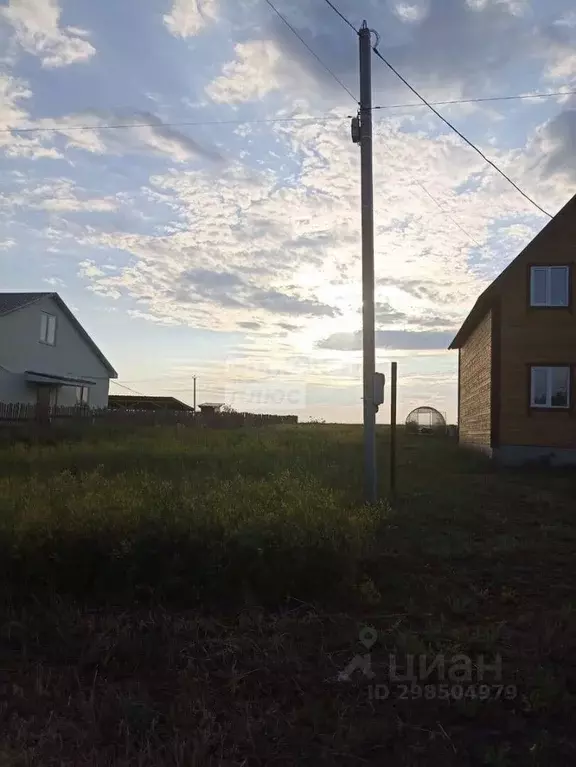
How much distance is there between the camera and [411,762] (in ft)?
10.8

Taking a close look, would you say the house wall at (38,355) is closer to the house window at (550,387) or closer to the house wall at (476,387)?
the house wall at (476,387)

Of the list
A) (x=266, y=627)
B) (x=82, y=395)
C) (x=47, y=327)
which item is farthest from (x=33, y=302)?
(x=266, y=627)

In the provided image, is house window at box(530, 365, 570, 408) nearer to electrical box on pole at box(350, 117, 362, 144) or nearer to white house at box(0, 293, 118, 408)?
electrical box on pole at box(350, 117, 362, 144)

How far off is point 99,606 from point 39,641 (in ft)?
2.38

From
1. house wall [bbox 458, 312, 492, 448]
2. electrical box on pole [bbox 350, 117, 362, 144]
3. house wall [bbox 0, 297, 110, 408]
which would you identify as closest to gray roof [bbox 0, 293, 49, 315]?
house wall [bbox 0, 297, 110, 408]

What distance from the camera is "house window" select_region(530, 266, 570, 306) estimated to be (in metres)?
18.5

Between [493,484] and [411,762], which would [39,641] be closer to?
[411,762]

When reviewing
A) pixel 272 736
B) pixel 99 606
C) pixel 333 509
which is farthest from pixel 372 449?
pixel 272 736

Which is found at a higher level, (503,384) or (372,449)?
(503,384)

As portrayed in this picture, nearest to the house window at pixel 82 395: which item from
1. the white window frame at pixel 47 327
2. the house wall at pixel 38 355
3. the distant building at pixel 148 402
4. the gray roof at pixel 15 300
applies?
the house wall at pixel 38 355

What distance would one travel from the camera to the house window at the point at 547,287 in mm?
18516

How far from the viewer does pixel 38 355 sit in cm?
3047

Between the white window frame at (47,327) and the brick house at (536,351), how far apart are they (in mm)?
Answer: 19429

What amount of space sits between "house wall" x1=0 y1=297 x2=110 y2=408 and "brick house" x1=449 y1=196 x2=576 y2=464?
60.8 ft
